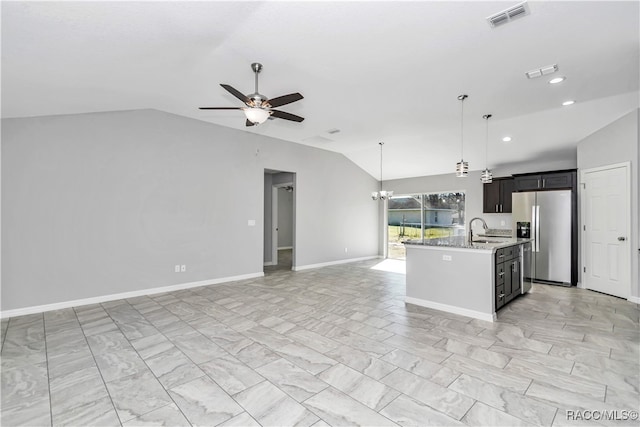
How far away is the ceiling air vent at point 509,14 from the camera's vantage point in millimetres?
2320

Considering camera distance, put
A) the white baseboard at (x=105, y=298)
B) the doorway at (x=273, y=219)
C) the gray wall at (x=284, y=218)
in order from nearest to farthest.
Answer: the white baseboard at (x=105, y=298) → the doorway at (x=273, y=219) → the gray wall at (x=284, y=218)

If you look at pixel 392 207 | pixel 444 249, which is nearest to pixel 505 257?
pixel 444 249

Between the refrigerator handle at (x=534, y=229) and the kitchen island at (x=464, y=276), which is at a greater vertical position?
the refrigerator handle at (x=534, y=229)

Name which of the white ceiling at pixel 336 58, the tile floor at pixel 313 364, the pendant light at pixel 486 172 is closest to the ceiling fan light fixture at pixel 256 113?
the white ceiling at pixel 336 58

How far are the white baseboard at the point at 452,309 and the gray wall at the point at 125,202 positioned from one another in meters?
3.35

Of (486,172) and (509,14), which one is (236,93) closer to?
(509,14)

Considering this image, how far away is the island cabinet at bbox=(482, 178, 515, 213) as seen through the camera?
21.4ft

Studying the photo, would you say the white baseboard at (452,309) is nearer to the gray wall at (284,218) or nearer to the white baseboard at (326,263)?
the white baseboard at (326,263)

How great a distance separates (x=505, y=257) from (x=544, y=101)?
7.90 ft

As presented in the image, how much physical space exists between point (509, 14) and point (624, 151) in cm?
404

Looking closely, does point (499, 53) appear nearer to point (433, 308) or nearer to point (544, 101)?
point (544, 101)

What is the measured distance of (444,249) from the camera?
4070 mm

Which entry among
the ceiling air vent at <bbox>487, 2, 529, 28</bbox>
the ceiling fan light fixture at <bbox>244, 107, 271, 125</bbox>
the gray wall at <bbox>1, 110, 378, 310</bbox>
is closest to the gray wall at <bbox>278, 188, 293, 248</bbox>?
the gray wall at <bbox>1, 110, 378, 310</bbox>

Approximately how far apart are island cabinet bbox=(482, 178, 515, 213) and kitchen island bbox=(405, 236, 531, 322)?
225 cm
